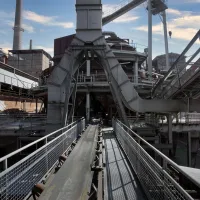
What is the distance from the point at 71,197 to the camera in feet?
14.9

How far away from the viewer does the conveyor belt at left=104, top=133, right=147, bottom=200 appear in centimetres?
543

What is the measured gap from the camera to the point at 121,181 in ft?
20.9

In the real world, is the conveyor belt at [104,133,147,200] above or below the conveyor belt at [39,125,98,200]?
below

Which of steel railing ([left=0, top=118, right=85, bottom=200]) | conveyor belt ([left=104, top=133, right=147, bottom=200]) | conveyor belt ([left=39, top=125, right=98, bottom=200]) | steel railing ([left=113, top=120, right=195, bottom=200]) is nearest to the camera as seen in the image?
steel railing ([left=113, top=120, right=195, bottom=200])

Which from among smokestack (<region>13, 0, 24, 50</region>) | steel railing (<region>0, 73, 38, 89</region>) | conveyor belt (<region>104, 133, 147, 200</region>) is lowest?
conveyor belt (<region>104, 133, 147, 200</region>)

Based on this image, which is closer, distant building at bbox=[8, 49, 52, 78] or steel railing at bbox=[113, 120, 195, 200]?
steel railing at bbox=[113, 120, 195, 200]

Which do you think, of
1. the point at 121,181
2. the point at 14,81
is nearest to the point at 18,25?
the point at 14,81

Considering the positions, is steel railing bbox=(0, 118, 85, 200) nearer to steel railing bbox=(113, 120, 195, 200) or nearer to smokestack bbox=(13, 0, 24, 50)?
steel railing bbox=(113, 120, 195, 200)

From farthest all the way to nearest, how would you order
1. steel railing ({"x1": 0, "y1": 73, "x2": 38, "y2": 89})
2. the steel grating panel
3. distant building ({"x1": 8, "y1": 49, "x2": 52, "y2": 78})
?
distant building ({"x1": 8, "y1": 49, "x2": 52, "y2": 78}) < steel railing ({"x1": 0, "y1": 73, "x2": 38, "y2": 89}) < the steel grating panel

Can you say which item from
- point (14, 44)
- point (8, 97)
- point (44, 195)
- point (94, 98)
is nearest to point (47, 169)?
point (44, 195)

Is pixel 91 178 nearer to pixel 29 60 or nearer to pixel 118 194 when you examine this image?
pixel 118 194

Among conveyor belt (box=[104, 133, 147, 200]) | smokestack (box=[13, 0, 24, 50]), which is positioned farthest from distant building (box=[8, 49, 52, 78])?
conveyor belt (box=[104, 133, 147, 200])

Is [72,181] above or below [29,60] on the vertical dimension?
below

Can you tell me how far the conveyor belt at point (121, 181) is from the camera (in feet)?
17.8
